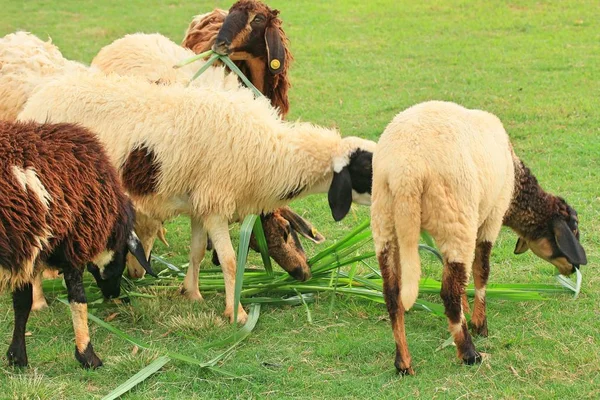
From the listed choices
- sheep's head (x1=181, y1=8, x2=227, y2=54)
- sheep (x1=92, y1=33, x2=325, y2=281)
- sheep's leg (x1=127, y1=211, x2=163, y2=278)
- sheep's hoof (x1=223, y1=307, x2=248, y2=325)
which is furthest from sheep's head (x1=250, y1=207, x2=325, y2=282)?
sheep's head (x1=181, y1=8, x2=227, y2=54)

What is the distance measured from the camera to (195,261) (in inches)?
245

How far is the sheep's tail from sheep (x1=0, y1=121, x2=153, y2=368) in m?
1.59

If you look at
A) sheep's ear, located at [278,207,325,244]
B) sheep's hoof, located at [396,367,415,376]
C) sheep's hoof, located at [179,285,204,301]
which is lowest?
sheep's hoof, located at [179,285,204,301]

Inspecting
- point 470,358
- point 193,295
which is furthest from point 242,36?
point 470,358

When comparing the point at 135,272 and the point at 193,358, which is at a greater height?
the point at 193,358

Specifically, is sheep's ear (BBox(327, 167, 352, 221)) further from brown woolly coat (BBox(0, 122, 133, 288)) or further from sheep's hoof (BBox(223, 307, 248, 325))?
brown woolly coat (BBox(0, 122, 133, 288))

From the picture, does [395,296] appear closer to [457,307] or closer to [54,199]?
[457,307]

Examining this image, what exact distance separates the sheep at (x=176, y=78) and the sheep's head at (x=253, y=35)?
285mm

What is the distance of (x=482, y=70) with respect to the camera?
12555 mm

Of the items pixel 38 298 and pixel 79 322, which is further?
pixel 38 298

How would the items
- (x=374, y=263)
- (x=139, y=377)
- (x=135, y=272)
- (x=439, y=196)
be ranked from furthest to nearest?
(x=374, y=263) → (x=135, y=272) → (x=139, y=377) → (x=439, y=196)

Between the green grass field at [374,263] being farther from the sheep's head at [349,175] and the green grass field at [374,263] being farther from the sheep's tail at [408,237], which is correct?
the sheep's head at [349,175]

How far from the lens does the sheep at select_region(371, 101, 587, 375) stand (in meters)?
4.68

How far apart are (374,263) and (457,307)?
77.6 inches
